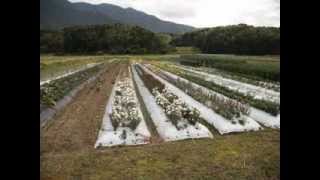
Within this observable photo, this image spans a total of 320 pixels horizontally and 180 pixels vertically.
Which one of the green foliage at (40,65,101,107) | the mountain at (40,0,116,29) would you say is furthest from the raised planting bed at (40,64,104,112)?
the mountain at (40,0,116,29)

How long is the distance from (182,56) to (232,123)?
2.34ft

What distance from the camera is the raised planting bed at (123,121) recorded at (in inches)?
140

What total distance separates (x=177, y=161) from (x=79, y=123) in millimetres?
803

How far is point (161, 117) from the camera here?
12.2ft

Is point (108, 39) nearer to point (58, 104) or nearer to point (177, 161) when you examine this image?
point (58, 104)

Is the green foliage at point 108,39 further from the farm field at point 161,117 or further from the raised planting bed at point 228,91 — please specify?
the raised planting bed at point 228,91

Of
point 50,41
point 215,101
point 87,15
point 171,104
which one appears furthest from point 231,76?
point 50,41

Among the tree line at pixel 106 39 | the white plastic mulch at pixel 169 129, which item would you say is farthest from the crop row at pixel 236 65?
the white plastic mulch at pixel 169 129

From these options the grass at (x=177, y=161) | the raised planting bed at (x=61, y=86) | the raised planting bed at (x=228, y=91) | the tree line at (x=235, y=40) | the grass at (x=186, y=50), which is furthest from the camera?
the grass at (x=186, y=50)

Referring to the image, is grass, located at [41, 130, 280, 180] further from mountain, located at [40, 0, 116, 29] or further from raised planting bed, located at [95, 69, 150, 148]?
mountain, located at [40, 0, 116, 29]

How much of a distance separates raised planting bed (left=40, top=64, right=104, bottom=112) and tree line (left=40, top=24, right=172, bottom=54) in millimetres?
184

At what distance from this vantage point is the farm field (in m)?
3.51

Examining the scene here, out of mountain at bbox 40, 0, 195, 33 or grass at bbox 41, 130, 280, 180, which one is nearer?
grass at bbox 41, 130, 280, 180
